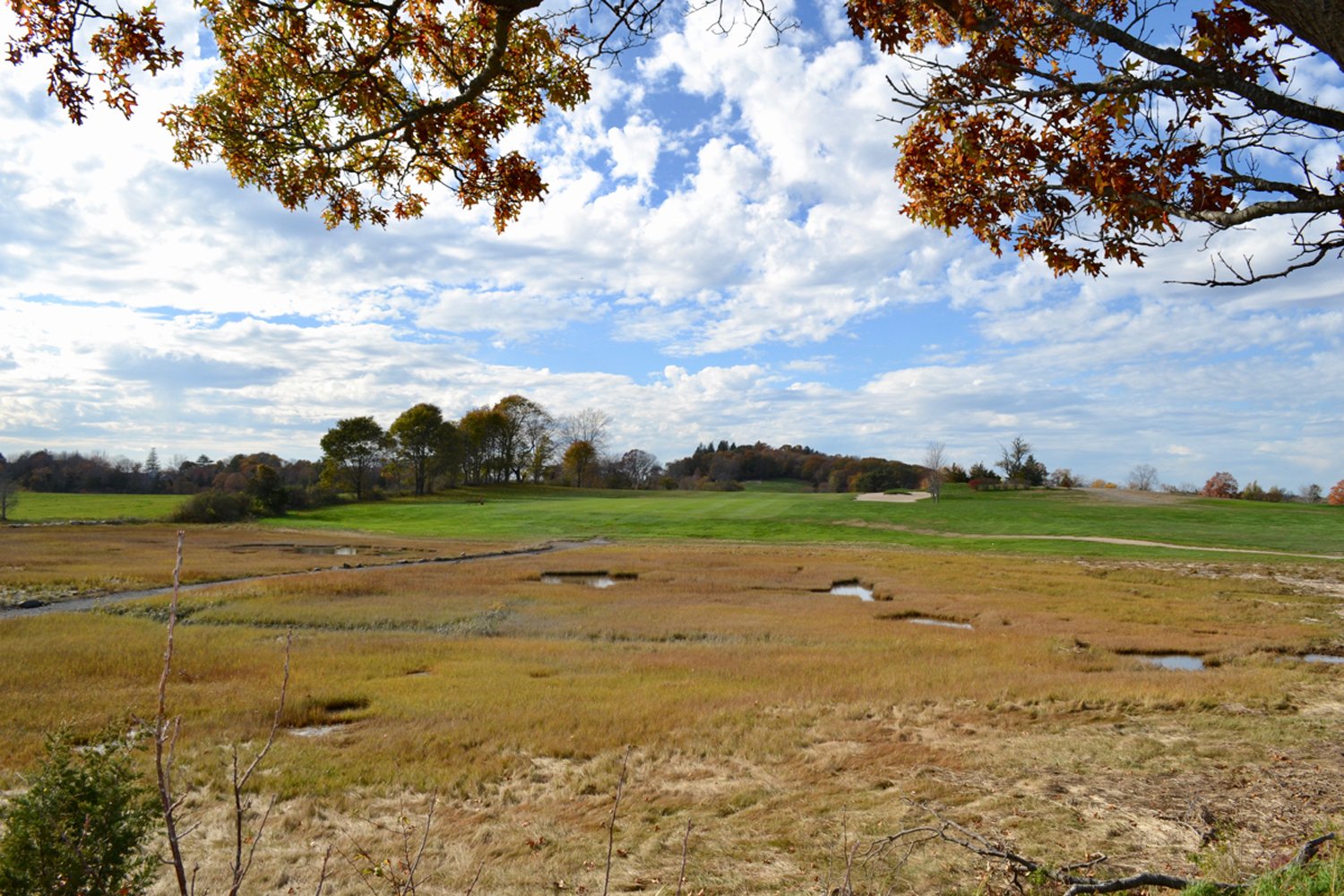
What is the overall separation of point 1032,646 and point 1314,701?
5.71 meters

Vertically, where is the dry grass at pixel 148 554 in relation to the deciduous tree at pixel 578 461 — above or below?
below

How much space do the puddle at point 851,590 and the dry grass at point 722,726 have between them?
4343 millimetres

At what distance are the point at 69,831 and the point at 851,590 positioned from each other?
27792mm

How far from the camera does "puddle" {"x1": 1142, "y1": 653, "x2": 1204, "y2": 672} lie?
51.1 feet

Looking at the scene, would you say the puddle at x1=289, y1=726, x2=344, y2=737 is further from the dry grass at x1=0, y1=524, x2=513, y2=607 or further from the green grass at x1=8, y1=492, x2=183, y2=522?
the green grass at x1=8, y1=492, x2=183, y2=522

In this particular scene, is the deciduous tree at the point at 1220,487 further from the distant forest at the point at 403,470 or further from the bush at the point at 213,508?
the bush at the point at 213,508

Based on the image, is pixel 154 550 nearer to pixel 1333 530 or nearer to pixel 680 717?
pixel 680 717

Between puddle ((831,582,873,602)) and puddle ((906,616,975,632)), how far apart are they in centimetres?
351

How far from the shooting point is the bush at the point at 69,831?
4082mm

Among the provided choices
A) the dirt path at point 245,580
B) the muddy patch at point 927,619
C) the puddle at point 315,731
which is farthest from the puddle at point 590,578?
the puddle at point 315,731

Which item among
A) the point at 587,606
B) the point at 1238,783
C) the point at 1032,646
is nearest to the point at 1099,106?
the point at 1238,783

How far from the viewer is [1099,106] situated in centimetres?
492

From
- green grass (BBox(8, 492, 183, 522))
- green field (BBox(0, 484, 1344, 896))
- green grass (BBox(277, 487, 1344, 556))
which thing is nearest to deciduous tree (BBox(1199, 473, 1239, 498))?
green grass (BBox(277, 487, 1344, 556))

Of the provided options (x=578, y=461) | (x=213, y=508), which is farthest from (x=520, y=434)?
(x=213, y=508)
